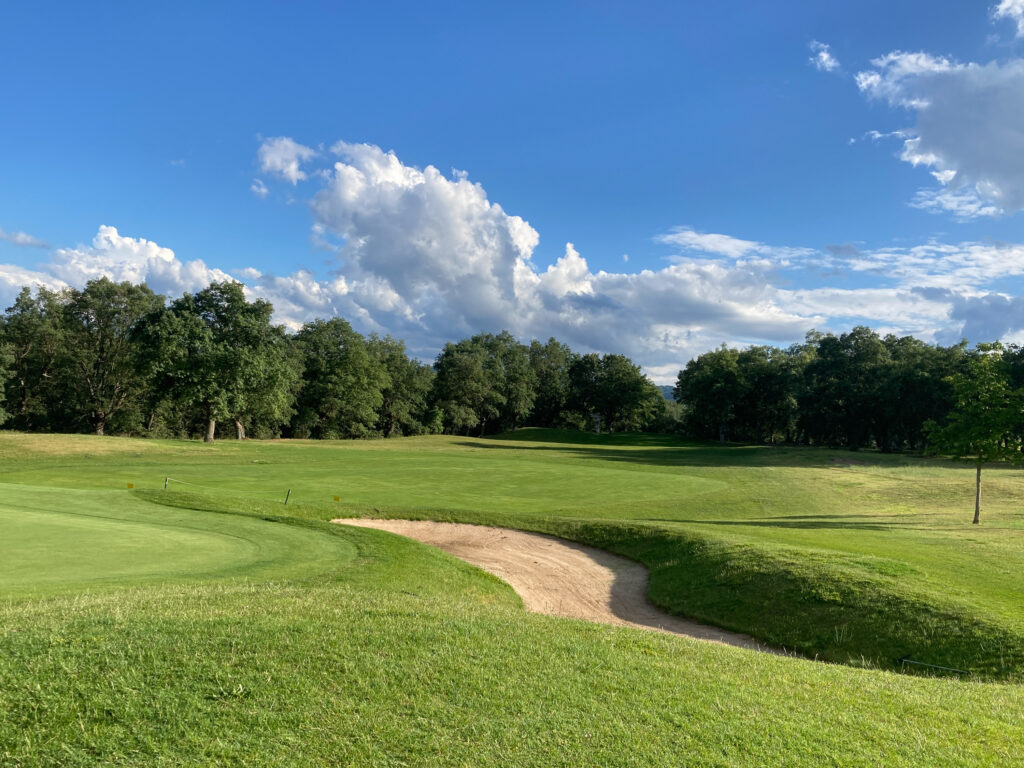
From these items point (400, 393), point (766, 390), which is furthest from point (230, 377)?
point (766, 390)

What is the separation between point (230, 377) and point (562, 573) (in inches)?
1737

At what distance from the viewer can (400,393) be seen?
87375 mm

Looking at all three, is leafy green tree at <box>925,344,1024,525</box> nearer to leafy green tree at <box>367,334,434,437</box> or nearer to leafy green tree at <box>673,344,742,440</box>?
leafy green tree at <box>673,344,742,440</box>

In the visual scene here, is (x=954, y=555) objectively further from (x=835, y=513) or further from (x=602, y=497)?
(x=602, y=497)

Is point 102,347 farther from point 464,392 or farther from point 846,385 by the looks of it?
point 846,385

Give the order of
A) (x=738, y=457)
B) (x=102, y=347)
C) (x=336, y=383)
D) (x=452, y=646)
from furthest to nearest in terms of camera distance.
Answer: (x=336, y=383)
(x=102, y=347)
(x=738, y=457)
(x=452, y=646)

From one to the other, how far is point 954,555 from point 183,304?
55631 millimetres

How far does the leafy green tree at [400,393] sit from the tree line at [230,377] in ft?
0.71

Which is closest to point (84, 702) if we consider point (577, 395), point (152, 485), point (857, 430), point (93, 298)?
point (152, 485)

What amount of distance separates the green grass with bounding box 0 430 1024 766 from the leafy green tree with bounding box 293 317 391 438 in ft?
176

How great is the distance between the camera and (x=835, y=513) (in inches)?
1079

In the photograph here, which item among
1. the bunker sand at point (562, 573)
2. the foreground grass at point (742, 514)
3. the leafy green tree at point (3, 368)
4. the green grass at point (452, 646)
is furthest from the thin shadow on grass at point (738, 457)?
the leafy green tree at point (3, 368)

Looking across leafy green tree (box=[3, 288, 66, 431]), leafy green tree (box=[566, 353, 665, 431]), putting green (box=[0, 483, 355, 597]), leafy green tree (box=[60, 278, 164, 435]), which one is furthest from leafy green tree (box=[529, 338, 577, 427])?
putting green (box=[0, 483, 355, 597])

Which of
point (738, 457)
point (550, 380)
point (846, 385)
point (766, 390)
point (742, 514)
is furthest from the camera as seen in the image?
point (550, 380)
